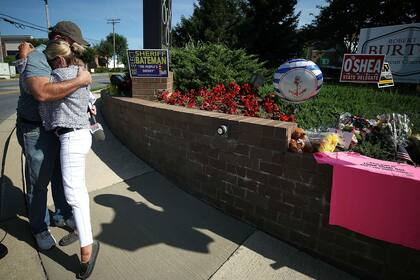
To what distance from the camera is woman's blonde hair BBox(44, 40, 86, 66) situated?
2.23 meters

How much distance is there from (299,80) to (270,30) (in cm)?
1889

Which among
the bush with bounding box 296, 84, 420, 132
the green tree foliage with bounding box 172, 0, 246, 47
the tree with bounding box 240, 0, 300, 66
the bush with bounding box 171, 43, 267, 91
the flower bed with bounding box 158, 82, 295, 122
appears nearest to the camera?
the bush with bounding box 296, 84, 420, 132

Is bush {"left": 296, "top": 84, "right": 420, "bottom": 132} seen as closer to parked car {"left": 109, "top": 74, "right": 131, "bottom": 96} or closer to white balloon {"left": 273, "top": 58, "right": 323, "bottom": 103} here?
white balloon {"left": 273, "top": 58, "right": 323, "bottom": 103}

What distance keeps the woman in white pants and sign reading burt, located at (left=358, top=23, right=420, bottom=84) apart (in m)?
11.7

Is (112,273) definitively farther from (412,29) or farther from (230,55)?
(412,29)

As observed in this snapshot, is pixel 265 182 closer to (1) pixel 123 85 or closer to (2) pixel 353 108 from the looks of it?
(2) pixel 353 108

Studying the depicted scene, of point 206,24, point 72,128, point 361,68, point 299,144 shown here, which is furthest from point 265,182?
point 206,24

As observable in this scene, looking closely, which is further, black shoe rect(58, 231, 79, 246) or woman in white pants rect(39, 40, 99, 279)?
black shoe rect(58, 231, 79, 246)

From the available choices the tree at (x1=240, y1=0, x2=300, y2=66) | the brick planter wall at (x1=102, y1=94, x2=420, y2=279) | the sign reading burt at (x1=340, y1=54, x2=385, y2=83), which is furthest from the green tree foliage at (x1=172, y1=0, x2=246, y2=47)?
the brick planter wall at (x1=102, y1=94, x2=420, y2=279)

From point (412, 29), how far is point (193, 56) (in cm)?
901

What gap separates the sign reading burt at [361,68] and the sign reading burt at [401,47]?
6580mm

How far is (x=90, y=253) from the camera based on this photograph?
2.36 metres

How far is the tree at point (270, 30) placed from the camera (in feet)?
66.8

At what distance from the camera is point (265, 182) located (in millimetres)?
2975
